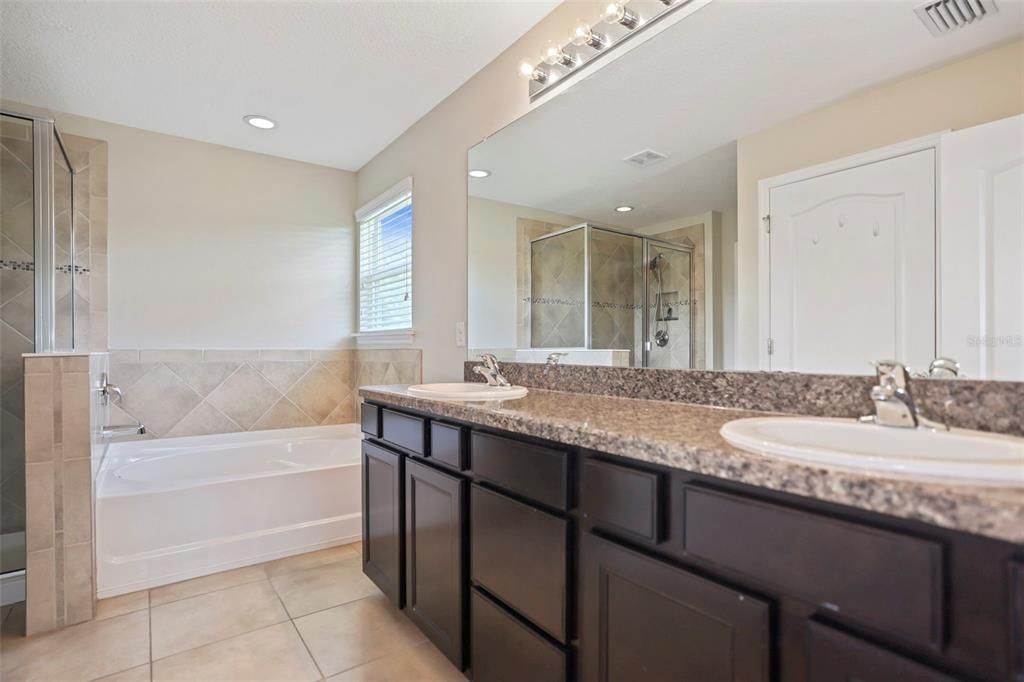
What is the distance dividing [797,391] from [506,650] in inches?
39.3

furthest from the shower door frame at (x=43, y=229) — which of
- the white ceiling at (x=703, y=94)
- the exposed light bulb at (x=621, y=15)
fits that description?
the exposed light bulb at (x=621, y=15)

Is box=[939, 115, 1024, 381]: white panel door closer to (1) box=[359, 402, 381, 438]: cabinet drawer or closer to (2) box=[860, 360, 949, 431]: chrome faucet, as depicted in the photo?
(2) box=[860, 360, 949, 431]: chrome faucet

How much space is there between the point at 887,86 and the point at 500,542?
1.40 m

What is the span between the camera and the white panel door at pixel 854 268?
104 cm

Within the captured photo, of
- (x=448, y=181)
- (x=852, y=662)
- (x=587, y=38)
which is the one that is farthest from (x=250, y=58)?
(x=852, y=662)

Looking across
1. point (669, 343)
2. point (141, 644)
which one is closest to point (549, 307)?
point (669, 343)

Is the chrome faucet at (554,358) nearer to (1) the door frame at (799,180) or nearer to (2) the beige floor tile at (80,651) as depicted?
(1) the door frame at (799,180)

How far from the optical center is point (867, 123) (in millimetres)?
1123

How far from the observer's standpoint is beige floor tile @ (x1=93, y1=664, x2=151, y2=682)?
1.64m

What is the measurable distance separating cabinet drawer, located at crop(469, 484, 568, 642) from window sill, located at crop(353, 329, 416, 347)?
1.66m

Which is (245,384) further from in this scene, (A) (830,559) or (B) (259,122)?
(A) (830,559)

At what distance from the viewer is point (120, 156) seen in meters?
2.93

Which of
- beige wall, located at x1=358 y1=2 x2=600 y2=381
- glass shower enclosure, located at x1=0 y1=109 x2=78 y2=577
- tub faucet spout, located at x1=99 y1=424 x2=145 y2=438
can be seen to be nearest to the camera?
beige wall, located at x1=358 y1=2 x2=600 y2=381

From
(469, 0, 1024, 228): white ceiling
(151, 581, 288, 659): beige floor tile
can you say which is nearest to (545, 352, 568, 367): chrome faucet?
(469, 0, 1024, 228): white ceiling
